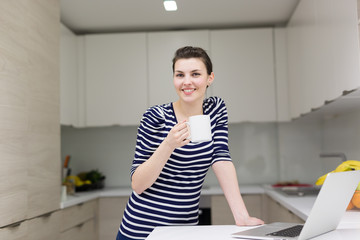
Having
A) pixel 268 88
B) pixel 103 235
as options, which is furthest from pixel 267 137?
pixel 103 235

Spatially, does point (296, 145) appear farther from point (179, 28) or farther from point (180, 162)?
point (180, 162)

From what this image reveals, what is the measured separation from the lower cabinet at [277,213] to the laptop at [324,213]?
3.31 ft

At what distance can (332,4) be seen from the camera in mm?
2324

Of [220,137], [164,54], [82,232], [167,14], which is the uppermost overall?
[167,14]

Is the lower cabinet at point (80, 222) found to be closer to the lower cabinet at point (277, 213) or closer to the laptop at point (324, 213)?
the lower cabinet at point (277, 213)

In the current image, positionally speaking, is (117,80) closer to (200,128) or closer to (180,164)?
(180,164)

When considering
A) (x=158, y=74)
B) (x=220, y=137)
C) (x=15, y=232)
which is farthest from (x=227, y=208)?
(x=220, y=137)

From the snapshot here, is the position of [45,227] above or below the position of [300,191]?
below

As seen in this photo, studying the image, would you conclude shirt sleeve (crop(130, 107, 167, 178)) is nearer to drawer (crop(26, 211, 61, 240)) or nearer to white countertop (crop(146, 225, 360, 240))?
white countertop (crop(146, 225, 360, 240))

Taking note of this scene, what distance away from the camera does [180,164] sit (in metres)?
1.66

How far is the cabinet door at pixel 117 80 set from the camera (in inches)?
151

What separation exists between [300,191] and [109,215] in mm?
1590

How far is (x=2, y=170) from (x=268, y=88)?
2.47 metres

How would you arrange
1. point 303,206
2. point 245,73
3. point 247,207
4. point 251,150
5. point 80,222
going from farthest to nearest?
point 251,150 → point 245,73 → point 247,207 → point 80,222 → point 303,206
